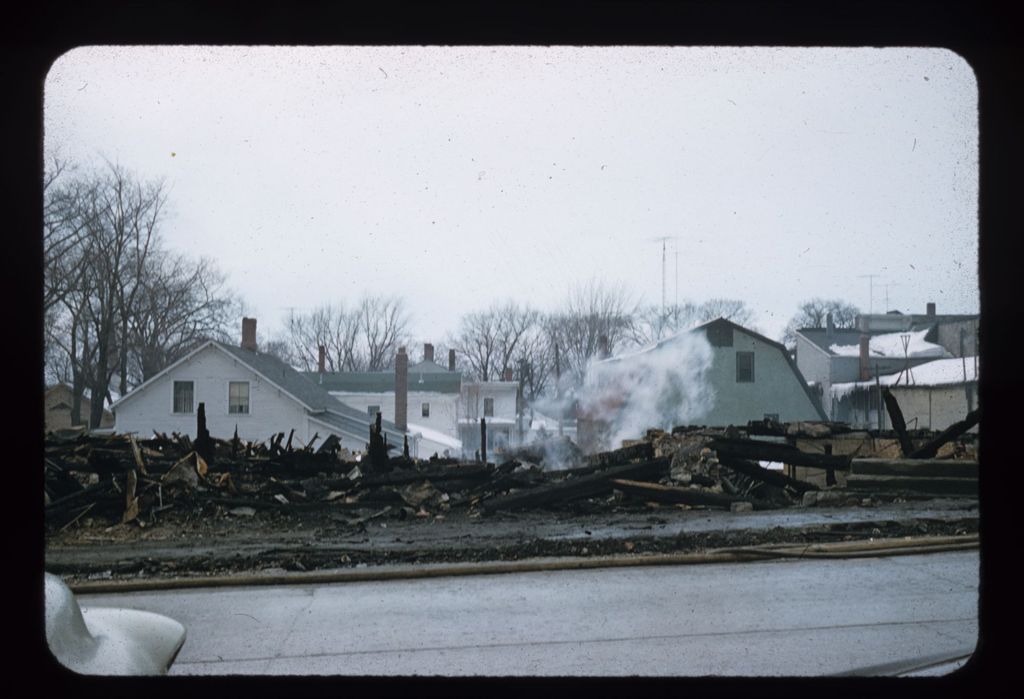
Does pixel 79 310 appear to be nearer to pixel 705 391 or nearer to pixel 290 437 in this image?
pixel 290 437

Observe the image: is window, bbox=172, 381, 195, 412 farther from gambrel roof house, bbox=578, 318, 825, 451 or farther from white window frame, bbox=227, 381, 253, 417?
gambrel roof house, bbox=578, 318, 825, 451

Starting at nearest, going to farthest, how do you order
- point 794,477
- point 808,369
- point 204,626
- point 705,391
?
point 204,626
point 794,477
point 808,369
point 705,391

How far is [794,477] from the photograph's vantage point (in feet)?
42.1

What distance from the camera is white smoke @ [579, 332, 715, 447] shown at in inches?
663

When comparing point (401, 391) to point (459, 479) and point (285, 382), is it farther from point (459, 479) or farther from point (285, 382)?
point (285, 382)

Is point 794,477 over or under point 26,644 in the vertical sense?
under

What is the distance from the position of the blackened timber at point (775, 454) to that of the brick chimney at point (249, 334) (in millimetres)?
6561

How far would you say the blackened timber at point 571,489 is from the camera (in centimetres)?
1099

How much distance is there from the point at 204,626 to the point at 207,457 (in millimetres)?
7386

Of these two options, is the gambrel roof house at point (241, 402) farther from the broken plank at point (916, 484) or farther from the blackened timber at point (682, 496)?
the broken plank at point (916, 484)

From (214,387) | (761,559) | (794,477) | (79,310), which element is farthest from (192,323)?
(794,477)

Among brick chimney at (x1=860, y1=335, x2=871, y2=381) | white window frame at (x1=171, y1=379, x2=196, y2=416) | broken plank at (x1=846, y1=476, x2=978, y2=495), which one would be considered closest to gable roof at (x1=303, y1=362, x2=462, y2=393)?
white window frame at (x1=171, y1=379, x2=196, y2=416)

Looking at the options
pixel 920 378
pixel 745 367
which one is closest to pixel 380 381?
pixel 745 367

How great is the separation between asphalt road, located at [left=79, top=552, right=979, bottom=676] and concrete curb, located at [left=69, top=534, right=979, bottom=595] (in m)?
0.08
